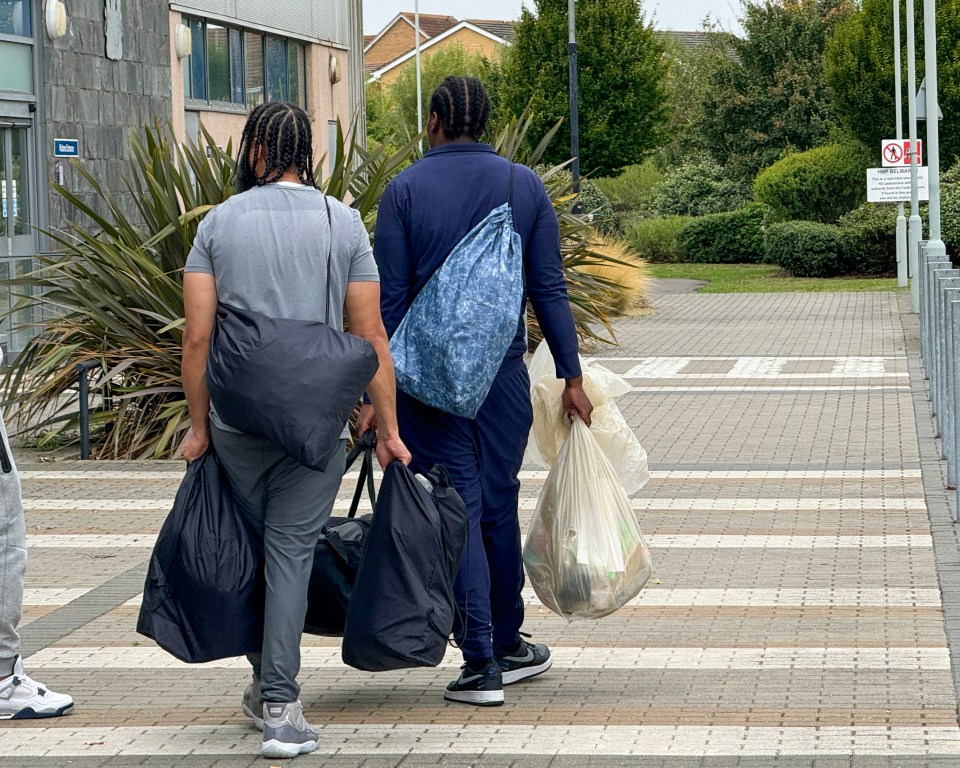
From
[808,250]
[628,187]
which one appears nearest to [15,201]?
[808,250]

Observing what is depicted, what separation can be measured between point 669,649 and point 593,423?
869mm

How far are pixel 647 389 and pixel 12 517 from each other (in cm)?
1035

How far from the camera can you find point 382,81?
92.6 meters

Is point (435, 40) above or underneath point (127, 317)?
above

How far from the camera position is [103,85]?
19797 mm

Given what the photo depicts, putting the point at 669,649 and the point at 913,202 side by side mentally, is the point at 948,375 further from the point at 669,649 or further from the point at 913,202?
the point at 913,202

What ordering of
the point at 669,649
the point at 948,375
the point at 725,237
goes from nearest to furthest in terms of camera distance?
the point at 669,649 < the point at 948,375 < the point at 725,237

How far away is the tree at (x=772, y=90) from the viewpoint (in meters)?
50.7

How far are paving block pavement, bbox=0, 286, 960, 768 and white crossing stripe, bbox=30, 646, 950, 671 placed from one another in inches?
0.5

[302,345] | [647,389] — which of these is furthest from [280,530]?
[647,389]

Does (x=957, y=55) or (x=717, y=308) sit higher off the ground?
(x=957, y=55)

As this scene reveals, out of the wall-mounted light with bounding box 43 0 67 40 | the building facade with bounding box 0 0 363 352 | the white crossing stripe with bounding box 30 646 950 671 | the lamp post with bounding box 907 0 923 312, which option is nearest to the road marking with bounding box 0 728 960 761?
the white crossing stripe with bounding box 30 646 950 671

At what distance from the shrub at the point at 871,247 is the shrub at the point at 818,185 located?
4.85 meters

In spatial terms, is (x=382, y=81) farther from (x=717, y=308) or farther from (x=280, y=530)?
(x=280, y=530)
